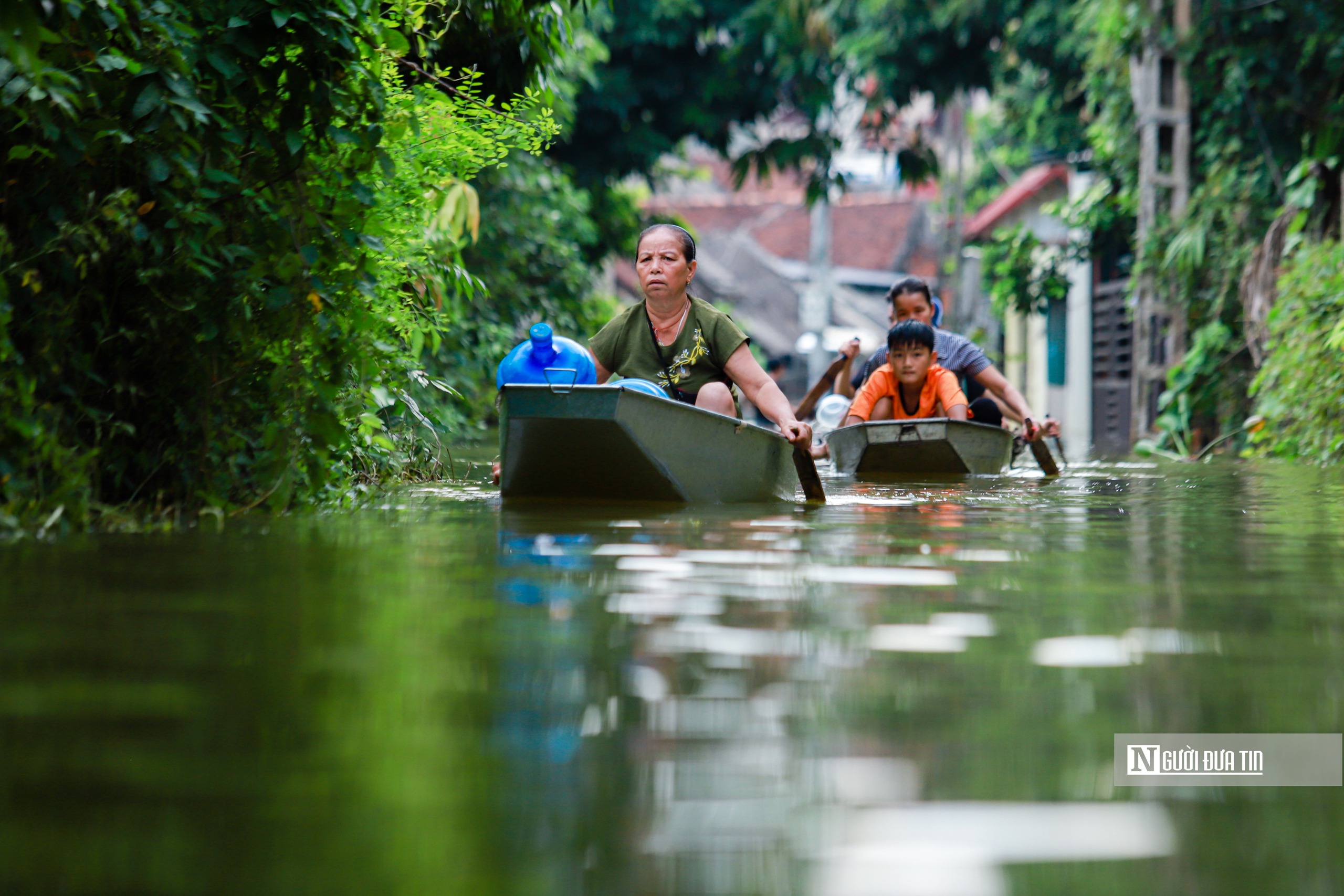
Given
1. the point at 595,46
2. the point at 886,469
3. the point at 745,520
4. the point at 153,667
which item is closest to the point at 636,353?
the point at 745,520

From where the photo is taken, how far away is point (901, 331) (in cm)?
916

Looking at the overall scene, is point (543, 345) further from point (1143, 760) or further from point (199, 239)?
point (1143, 760)

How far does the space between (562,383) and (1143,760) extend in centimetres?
409

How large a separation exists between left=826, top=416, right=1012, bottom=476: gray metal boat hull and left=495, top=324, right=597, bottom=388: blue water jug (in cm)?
263

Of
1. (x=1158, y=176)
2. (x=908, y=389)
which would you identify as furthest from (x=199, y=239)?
(x=1158, y=176)

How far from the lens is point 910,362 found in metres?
9.31

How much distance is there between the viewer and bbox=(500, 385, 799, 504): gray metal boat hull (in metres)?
5.66

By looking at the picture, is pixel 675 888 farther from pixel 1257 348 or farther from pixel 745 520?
pixel 1257 348

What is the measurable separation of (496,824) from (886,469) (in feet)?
24.2

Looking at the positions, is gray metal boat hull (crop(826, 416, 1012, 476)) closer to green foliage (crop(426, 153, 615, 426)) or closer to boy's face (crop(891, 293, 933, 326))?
boy's face (crop(891, 293, 933, 326))

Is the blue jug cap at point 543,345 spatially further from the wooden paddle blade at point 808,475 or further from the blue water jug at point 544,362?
the wooden paddle blade at point 808,475

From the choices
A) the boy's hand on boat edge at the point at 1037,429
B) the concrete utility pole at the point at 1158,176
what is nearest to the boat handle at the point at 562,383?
the boy's hand on boat edge at the point at 1037,429

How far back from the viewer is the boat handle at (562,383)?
A: 5625 mm

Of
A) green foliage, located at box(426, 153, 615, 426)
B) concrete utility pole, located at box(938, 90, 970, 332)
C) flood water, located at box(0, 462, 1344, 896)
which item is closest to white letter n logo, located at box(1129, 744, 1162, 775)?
flood water, located at box(0, 462, 1344, 896)
